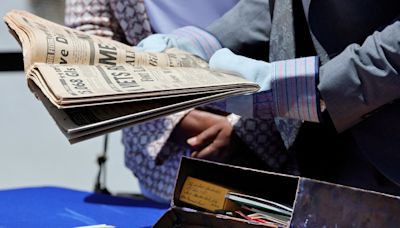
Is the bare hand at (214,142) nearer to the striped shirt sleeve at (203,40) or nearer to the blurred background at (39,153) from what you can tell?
the striped shirt sleeve at (203,40)

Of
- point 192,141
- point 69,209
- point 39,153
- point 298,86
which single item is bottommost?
point 39,153

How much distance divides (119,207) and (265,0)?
412mm

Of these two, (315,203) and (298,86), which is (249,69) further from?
(315,203)

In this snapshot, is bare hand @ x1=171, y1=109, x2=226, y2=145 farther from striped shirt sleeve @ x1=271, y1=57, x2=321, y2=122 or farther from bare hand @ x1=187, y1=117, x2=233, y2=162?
striped shirt sleeve @ x1=271, y1=57, x2=321, y2=122

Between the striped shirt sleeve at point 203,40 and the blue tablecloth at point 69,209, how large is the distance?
271 mm

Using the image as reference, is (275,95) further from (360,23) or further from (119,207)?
(119,207)

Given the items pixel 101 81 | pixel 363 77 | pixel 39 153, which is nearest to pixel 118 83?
pixel 101 81

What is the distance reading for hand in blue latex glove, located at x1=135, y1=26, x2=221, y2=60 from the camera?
108 cm

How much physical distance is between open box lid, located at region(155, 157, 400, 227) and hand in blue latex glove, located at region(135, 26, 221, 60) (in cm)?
23

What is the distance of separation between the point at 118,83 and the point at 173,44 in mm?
287

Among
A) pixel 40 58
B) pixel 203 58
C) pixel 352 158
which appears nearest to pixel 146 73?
pixel 40 58

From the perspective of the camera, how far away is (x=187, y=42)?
3.68 feet

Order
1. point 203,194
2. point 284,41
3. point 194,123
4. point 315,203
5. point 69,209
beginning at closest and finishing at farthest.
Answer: point 315,203, point 203,194, point 284,41, point 69,209, point 194,123

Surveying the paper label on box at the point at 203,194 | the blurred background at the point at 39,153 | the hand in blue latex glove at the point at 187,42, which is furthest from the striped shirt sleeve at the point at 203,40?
the blurred background at the point at 39,153
